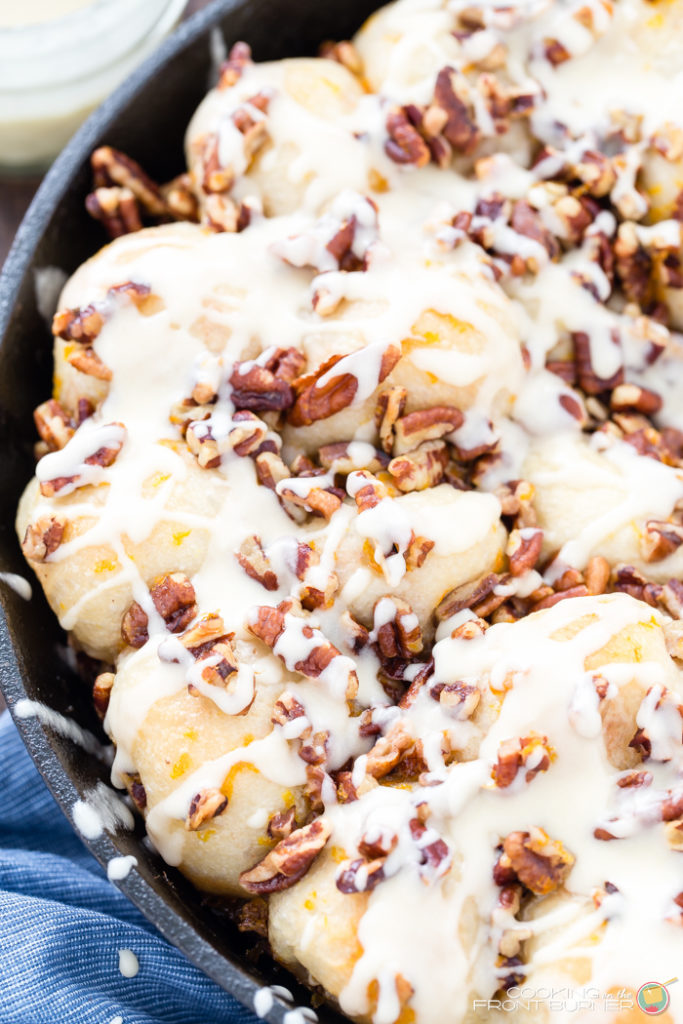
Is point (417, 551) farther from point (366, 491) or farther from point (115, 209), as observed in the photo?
point (115, 209)

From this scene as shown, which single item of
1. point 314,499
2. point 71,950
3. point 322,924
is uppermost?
point 314,499

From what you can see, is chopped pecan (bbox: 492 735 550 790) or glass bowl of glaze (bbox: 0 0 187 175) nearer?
chopped pecan (bbox: 492 735 550 790)

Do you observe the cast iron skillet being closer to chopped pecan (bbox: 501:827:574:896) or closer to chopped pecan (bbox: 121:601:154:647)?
chopped pecan (bbox: 121:601:154:647)

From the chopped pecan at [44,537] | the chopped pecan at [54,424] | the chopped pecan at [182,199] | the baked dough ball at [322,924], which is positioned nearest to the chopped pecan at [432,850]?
the baked dough ball at [322,924]

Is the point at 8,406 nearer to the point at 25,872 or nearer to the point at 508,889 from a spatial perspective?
the point at 25,872

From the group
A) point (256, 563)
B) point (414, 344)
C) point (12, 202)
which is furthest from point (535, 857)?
point (12, 202)

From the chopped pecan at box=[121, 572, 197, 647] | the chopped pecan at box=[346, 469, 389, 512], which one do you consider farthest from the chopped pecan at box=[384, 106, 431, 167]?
the chopped pecan at box=[121, 572, 197, 647]
